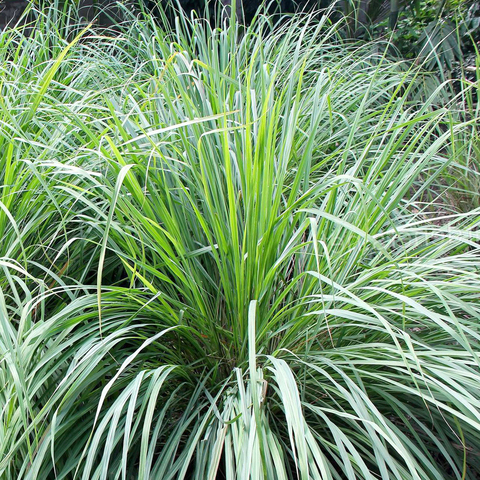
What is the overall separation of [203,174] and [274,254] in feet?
0.68

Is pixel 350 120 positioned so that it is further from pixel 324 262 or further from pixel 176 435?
pixel 176 435

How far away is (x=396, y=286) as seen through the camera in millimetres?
976

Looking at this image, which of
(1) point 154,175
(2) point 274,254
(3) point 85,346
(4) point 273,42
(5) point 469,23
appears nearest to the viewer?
(3) point 85,346

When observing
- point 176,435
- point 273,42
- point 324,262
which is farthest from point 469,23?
point 176,435

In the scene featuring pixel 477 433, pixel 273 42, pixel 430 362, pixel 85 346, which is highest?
pixel 273 42

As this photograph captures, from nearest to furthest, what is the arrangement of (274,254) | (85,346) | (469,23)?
1. (85,346)
2. (274,254)
3. (469,23)

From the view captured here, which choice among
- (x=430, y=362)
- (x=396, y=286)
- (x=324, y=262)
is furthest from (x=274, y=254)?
(x=430, y=362)

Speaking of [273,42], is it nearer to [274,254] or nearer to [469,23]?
[469,23]

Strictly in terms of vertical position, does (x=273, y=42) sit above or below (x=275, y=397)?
above

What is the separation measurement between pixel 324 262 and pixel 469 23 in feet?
7.68

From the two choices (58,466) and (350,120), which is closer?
(58,466)

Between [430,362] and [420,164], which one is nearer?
[430,362]

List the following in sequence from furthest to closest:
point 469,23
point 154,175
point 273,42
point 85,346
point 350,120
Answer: point 469,23 → point 273,42 → point 350,120 → point 154,175 → point 85,346

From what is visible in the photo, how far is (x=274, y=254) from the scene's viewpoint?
1.00 meters
